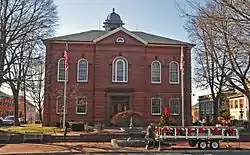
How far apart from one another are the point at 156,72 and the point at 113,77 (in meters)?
5.63

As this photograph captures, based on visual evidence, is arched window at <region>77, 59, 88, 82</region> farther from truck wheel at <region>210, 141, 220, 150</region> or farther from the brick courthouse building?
truck wheel at <region>210, 141, 220, 150</region>

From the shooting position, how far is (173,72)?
46.2 metres

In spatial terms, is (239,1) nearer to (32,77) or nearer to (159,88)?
(32,77)

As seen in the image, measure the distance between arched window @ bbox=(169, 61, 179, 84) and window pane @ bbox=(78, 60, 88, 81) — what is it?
10636 mm

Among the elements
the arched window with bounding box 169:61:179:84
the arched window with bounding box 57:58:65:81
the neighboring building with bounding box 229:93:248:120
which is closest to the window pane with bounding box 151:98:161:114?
the arched window with bounding box 169:61:179:84

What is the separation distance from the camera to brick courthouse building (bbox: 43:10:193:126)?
142ft

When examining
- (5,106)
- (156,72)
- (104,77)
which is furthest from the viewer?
(5,106)

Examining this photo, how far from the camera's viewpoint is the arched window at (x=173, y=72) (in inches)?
1804

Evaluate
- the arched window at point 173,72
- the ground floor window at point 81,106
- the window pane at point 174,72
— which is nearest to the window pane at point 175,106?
the arched window at point 173,72

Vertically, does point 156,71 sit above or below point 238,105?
above

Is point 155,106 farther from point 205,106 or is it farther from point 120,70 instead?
point 205,106

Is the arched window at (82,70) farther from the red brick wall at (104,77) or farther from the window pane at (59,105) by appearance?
the window pane at (59,105)

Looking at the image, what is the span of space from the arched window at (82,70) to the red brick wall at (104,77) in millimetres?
428

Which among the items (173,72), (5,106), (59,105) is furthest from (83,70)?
(5,106)
